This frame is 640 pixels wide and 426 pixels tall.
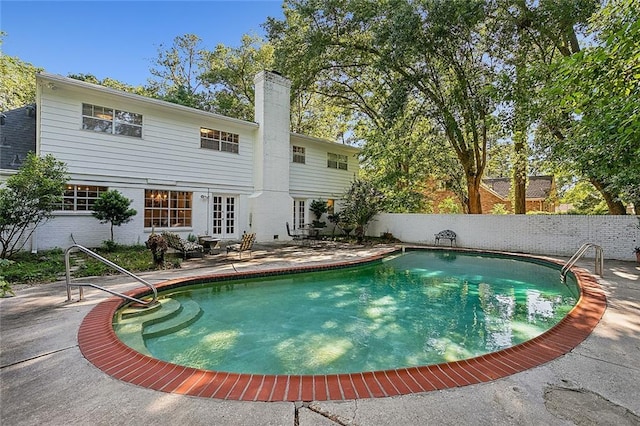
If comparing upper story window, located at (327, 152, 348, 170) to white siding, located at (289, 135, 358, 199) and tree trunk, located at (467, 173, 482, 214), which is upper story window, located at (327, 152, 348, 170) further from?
tree trunk, located at (467, 173, 482, 214)

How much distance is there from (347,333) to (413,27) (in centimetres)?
1210

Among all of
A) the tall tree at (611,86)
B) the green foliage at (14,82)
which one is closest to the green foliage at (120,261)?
the tall tree at (611,86)

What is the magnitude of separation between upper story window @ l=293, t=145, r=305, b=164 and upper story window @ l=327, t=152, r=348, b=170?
189cm

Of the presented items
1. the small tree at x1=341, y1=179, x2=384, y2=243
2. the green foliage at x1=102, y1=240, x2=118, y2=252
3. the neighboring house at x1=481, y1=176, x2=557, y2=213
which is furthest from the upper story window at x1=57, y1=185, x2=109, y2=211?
the neighboring house at x1=481, y1=176, x2=557, y2=213

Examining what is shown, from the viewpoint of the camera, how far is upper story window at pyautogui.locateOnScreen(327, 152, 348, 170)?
17.3 m

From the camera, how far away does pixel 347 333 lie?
4.58m

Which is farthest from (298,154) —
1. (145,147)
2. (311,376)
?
(311,376)

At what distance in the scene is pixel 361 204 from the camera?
570 inches

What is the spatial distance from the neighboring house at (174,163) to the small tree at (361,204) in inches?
101

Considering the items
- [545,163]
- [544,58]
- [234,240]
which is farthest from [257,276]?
[544,58]

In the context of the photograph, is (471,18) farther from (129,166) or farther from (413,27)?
(129,166)

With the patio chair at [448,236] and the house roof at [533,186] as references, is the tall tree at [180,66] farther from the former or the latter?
the house roof at [533,186]

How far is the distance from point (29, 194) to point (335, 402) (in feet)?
30.2

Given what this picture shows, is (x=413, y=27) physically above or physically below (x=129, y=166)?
above
